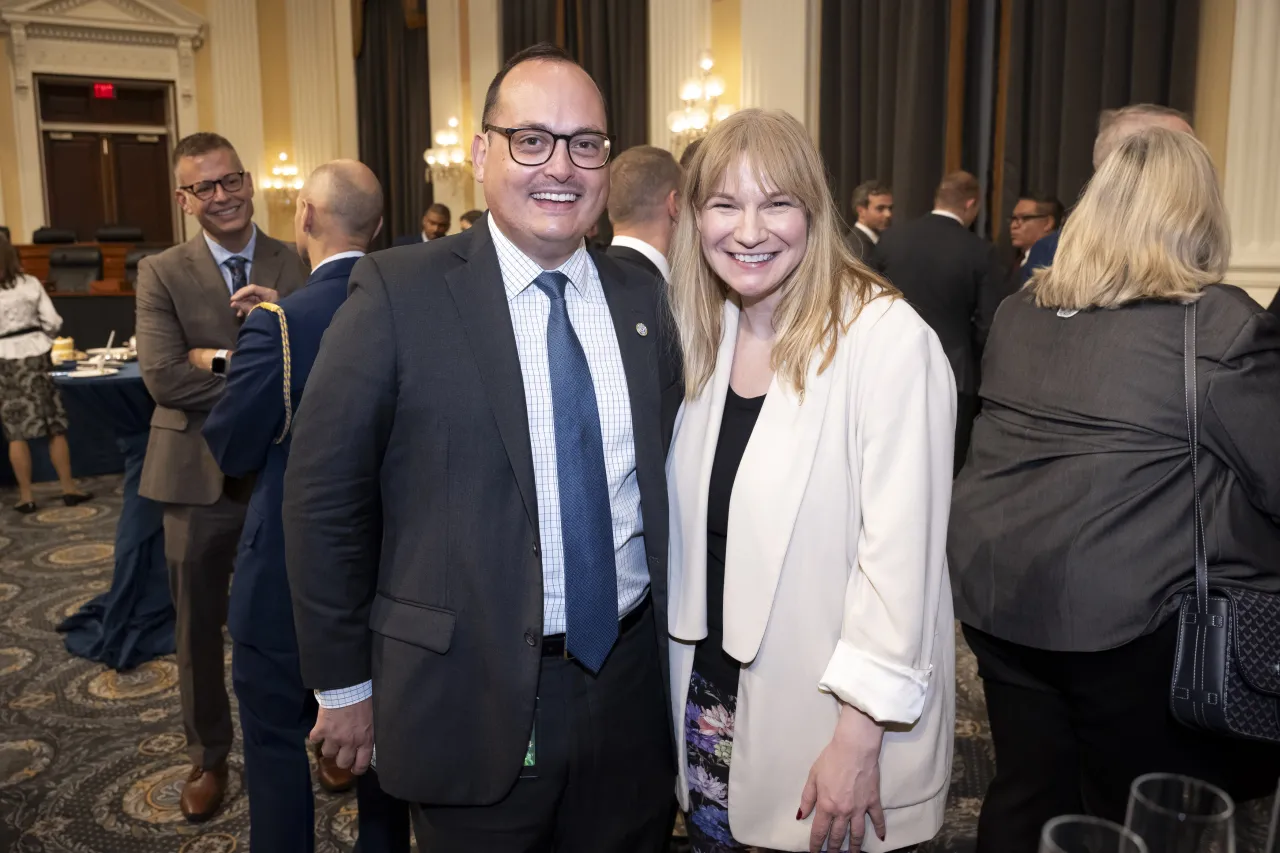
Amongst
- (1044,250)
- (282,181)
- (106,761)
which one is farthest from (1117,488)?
(282,181)

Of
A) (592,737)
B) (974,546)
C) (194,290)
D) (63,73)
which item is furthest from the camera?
(63,73)

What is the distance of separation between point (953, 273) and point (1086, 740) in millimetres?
3414

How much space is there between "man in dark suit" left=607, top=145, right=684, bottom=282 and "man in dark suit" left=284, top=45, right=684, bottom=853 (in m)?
1.82

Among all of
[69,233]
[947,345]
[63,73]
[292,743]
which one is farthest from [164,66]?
[292,743]

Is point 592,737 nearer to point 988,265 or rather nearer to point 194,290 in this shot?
point 194,290

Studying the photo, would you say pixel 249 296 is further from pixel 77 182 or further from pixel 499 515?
pixel 77 182

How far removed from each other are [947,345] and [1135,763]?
3428 millimetres

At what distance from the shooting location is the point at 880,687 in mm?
1317

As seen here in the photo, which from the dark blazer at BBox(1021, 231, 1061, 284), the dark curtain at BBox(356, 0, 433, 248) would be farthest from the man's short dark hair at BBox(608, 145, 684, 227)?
the dark curtain at BBox(356, 0, 433, 248)

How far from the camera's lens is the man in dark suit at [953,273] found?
190 inches

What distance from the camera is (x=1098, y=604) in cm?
162

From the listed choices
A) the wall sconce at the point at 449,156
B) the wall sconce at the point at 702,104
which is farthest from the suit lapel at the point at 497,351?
the wall sconce at the point at 449,156

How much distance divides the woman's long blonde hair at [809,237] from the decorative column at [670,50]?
7.33 metres

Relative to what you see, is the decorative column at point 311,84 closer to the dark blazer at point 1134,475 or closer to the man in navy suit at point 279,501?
the man in navy suit at point 279,501
